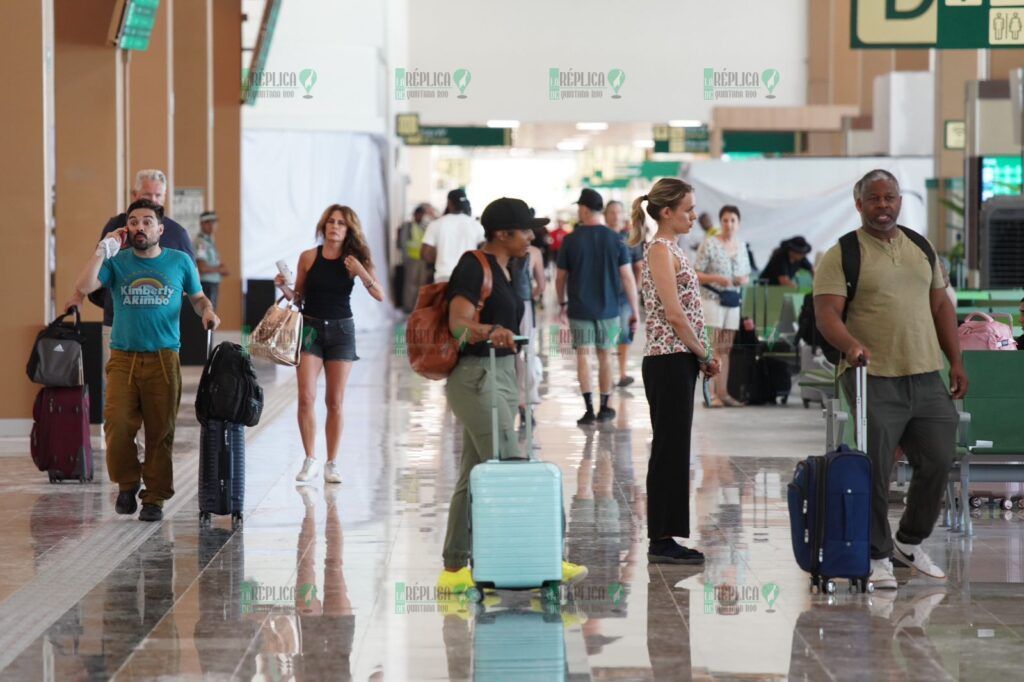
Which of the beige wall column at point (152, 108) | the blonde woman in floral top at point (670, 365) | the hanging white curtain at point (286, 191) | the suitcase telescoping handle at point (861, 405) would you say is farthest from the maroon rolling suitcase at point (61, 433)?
the hanging white curtain at point (286, 191)

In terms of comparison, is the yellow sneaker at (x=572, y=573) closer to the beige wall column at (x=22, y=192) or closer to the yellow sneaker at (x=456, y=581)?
the yellow sneaker at (x=456, y=581)

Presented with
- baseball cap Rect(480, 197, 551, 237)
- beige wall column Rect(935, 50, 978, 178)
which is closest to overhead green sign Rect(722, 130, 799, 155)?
beige wall column Rect(935, 50, 978, 178)

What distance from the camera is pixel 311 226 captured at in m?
27.2

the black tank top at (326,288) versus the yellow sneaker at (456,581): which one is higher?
the black tank top at (326,288)

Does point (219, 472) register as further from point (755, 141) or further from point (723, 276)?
point (755, 141)

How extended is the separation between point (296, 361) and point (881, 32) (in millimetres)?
6236

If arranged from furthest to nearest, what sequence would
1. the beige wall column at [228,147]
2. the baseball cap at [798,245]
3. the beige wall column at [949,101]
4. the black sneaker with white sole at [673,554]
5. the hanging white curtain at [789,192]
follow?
the hanging white curtain at [789,192] → the beige wall column at [949,101] → the beige wall column at [228,147] → the baseball cap at [798,245] → the black sneaker with white sole at [673,554]

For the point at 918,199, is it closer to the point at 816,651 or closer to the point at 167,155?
the point at 167,155

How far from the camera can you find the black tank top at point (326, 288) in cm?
1000

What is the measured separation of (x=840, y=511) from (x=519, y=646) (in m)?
1.63

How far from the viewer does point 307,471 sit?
10273 millimetres

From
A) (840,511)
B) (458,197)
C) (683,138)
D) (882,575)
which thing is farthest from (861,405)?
(683,138)

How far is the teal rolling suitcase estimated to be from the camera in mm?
6594

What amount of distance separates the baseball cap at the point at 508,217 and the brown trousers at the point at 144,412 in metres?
2.49
